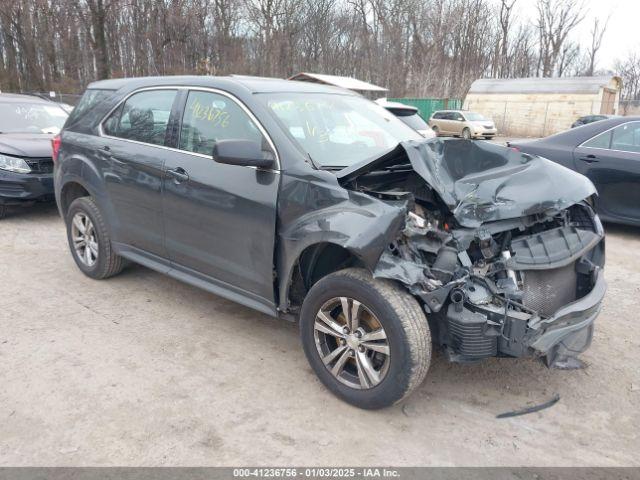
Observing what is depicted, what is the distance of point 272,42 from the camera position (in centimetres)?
3703

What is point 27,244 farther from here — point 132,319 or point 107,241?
point 132,319

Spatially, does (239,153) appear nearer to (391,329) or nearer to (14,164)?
(391,329)

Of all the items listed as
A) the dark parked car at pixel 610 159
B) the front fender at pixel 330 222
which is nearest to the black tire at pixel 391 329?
the front fender at pixel 330 222

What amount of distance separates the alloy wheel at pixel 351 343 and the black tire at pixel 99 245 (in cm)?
256

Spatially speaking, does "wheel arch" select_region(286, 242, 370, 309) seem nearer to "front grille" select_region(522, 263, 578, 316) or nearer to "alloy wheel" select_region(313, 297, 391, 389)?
"alloy wheel" select_region(313, 297, 391, 389)

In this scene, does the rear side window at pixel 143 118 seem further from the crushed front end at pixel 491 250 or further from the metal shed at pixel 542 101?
the metal shed at pixel 542 101

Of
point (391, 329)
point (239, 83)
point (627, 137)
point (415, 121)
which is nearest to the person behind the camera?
point (391, 329)

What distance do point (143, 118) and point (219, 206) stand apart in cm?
135

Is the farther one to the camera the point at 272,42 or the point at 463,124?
the point at 272,42

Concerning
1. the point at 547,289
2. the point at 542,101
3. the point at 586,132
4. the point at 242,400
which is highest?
the point at 542,101

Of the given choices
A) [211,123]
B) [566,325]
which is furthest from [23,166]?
[566,325]

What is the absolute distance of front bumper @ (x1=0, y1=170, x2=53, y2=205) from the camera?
272 inches

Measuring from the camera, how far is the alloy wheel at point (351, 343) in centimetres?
295

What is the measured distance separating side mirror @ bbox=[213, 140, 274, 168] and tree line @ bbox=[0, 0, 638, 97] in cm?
2735
